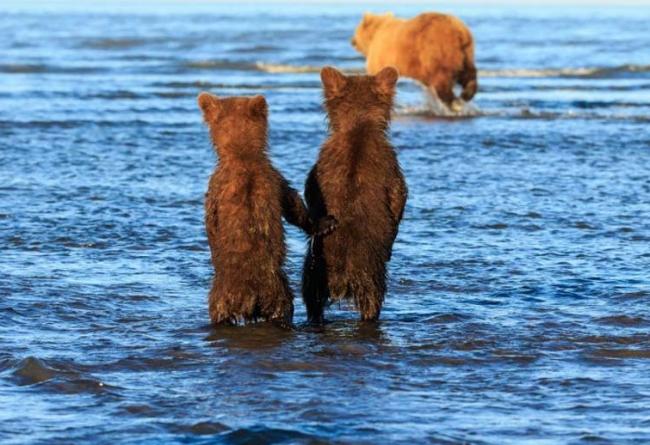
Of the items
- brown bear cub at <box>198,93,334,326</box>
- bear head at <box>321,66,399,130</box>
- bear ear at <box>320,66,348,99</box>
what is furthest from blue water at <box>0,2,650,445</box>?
bear ear at <box>320,66,348,99</box>

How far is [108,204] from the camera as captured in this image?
12195 mm

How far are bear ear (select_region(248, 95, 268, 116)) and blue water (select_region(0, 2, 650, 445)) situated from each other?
1212mm

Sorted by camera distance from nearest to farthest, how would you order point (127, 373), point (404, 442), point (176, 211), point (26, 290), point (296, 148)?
1. point (404, 442)
2. point (127, 373)
3. point (26, 290)
4. point (176, 211)
5. point (296, 148)

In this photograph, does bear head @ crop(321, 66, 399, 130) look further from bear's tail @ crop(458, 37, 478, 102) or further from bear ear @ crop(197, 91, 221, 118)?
bear's tail @ crop(458, 37, 478, 102)

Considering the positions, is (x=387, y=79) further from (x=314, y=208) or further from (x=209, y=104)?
(x=209, y=104)

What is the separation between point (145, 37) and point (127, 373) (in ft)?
125

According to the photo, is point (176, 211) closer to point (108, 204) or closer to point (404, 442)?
point (108, 204)

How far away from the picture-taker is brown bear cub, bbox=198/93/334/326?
25.4 ft

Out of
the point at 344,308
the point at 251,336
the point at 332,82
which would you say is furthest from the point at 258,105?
the point at 344,308

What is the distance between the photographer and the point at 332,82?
8391 mm

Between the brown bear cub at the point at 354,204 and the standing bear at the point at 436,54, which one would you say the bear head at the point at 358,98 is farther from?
the standing bear at the point at 436,54

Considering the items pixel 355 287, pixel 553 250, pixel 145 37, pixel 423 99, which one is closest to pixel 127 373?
pixel 355 287

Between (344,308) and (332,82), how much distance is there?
1439 millimetres

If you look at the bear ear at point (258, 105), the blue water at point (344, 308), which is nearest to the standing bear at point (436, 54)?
the blue water at point (344, 308)
